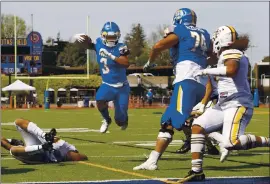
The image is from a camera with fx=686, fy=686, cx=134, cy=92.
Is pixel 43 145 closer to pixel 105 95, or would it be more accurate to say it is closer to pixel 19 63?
pixel 105 95

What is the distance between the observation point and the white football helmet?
795 centimetres

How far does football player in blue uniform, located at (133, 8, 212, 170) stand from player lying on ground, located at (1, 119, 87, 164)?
1218mm

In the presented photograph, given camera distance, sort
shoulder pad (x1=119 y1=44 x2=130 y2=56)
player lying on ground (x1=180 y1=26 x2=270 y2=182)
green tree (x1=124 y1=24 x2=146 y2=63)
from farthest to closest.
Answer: green tree (x1=124 y1=24 x2=146 y2=63), shoulder pad (x1=119 y1=44 x2=130 y2=56), player lying on ground (x1=180 y1=26 x2=270 y2=182)

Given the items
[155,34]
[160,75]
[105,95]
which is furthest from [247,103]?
[155,34]

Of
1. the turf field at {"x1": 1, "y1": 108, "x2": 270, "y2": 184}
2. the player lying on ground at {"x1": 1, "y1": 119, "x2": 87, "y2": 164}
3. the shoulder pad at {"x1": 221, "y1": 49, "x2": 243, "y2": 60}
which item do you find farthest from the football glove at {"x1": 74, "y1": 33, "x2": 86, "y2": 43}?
the shoulder pad at {"x1": 221, "y1": 49, "x2": 243, "y2": 60}

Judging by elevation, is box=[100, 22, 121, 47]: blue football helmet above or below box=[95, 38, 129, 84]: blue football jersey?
above

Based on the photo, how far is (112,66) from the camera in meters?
10.9

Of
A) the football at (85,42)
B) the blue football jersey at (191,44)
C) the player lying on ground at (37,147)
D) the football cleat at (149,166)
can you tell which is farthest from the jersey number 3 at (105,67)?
the football cleat at (149,166)

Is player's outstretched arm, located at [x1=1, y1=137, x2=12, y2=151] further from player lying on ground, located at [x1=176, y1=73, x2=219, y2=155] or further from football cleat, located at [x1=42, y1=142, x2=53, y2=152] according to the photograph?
player lying on ground, located at [x1=176, y1=73, x2=219, y2=155]

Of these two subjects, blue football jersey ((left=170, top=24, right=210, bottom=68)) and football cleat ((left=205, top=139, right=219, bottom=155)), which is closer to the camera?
blue football jersey ((left=170, top=24, right=210, bottom=68))

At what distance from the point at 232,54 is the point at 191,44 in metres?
1.02

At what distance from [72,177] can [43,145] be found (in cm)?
101

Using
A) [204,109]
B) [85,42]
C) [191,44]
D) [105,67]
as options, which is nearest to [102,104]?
[105,67]

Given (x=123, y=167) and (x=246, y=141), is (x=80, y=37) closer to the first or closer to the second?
(x=123, y=167)
